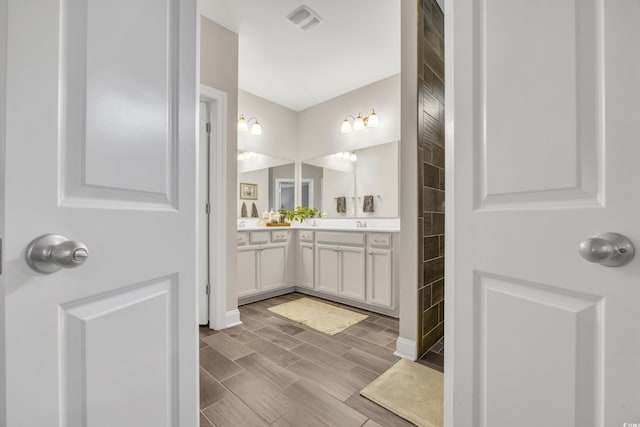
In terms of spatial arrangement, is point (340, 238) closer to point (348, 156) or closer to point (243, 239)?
point (243, 239)

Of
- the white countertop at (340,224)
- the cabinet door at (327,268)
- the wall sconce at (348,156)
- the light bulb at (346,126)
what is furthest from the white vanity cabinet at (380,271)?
the light bulb at (346,126)

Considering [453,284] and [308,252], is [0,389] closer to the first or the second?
[453,284]

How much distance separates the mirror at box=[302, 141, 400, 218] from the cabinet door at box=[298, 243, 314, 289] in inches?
26.0

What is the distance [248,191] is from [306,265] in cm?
131

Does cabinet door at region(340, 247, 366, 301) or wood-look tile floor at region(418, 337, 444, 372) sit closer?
wood-look tile floor at region(418, 337, 444, 372)

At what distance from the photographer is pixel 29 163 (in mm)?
467

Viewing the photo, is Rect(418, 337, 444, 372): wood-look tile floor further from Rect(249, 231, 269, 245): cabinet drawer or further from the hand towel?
Rect(249, 231, 269, 245): cabinet drawer

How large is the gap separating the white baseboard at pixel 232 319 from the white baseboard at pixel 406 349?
1448mm

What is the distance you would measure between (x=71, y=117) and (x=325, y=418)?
5.15 ft

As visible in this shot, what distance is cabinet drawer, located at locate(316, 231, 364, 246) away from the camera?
118 inches
